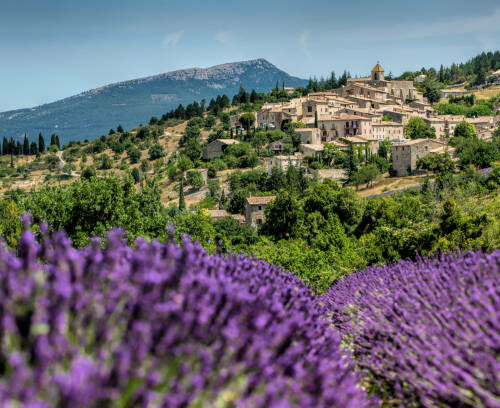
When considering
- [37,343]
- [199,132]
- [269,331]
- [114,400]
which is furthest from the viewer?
[199,132]

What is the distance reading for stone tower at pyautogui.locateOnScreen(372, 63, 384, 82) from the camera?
356ft

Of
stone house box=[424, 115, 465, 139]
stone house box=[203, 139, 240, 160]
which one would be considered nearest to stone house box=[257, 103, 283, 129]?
stone house box=[203, 139, 240, 160]

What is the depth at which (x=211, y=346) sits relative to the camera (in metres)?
3.33

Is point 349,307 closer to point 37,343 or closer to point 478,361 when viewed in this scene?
point 478,361

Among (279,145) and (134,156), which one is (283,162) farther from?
(134,156)

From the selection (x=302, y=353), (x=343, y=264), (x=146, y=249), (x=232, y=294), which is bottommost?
(x=343, y=264)

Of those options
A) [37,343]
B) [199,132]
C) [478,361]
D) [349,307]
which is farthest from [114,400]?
[199,132]

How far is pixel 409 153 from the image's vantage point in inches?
2628

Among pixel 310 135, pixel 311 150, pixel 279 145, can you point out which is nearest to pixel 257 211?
pixel 311 150

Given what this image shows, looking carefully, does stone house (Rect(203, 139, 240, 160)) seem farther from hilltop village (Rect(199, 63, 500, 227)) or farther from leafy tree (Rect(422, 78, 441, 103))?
leafy tree (Rect(422, 78, 441, 103))

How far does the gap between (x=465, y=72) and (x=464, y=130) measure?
315ft

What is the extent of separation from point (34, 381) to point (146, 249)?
6.24 ft

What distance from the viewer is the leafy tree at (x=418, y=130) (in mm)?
82438

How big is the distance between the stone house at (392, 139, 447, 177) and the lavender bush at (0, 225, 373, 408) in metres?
66.9
